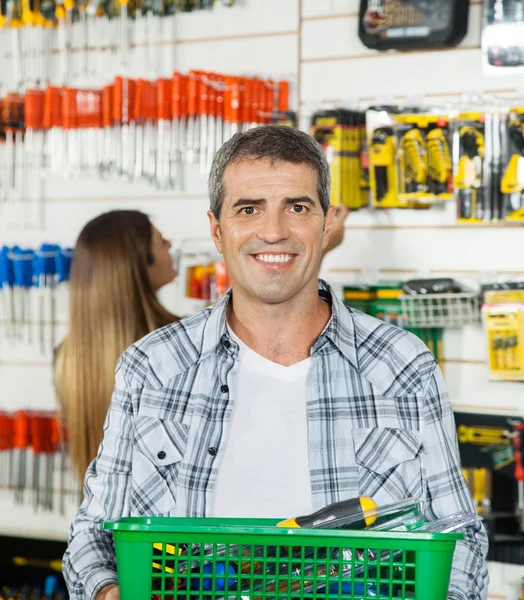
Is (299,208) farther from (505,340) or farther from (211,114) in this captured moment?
(211,114)

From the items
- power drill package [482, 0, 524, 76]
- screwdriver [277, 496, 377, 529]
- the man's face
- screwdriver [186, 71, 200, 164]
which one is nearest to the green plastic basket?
screwdriver [277, 496, 377, 529]

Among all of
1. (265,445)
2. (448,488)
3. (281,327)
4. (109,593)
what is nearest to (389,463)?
(448,488)

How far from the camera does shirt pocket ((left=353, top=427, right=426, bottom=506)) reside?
1739mm

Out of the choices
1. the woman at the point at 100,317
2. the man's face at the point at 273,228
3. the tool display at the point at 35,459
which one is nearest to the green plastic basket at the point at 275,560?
the man's face at the point at 273,228

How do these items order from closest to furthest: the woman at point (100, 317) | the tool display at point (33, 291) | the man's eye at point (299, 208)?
the man's eye at point (299, 208)
the woman at point (100, 317)
the tool display at point (33, 291)

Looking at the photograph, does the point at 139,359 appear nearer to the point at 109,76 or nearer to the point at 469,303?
the point at 469,303

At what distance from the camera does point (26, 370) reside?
4.29m

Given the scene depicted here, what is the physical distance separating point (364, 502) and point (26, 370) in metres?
3.19

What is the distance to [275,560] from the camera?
1.17m

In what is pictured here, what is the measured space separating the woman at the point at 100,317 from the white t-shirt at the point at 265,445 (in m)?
1.30

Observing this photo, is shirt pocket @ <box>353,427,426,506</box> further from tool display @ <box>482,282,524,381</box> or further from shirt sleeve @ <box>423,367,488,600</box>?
tool display @ <box>482,282,524,381</box>

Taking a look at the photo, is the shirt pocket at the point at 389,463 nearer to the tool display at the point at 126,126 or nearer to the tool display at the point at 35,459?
the tool display at the point at 126,126

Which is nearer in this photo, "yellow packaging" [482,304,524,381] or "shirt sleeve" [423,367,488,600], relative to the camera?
"shirt sleeve" [423,367,488,600]

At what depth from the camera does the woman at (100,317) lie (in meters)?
3.07
